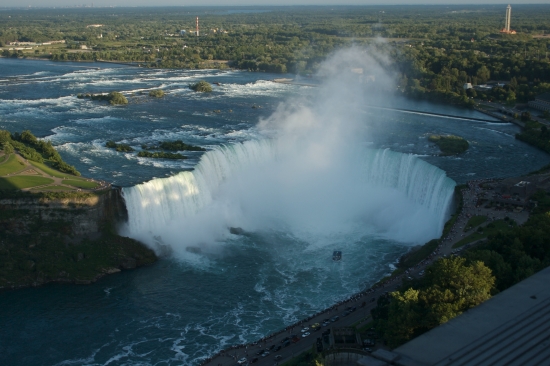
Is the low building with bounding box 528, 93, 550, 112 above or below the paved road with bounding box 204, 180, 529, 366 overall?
above

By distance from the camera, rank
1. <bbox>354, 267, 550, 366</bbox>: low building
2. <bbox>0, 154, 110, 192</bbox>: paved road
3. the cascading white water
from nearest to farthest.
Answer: <bbox>354, 267, 550, 366</bbox>: low building, <bbox>0, 154, 110, 192</bbox>: paved road, the cascading white water

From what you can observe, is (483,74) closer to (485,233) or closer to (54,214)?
(485,233)

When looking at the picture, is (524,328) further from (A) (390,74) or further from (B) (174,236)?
(A) (390,74)

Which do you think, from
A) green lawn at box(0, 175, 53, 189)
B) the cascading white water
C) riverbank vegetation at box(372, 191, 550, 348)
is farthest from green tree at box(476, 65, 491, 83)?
green lawn at box(0, 175, 53, 189)

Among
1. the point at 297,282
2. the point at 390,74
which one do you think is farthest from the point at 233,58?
the point at 297,282

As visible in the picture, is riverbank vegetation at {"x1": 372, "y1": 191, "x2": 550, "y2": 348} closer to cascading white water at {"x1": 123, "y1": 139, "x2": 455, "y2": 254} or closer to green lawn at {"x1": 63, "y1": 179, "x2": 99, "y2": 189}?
cascading white water at {"x1": 123, "y1": 139, "x2": 455, "y2": 254}
